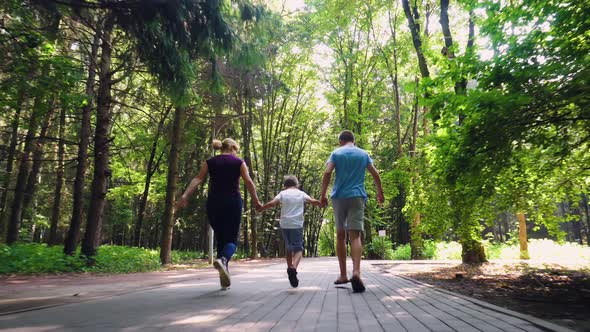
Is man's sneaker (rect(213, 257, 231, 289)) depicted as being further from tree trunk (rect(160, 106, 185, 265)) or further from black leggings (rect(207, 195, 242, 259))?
tree trunk (rect(160, 106, 185, 265))

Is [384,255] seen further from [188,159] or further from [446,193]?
[446,193]

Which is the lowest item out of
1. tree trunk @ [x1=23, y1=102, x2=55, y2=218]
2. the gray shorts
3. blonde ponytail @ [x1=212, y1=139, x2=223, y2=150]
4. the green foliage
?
the green foliage

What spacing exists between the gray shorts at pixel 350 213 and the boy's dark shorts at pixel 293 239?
0.84 m

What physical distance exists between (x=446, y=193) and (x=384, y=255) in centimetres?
1904

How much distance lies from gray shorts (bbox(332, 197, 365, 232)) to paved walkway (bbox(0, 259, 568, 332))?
937mm

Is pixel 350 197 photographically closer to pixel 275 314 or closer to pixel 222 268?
pixel 222 268

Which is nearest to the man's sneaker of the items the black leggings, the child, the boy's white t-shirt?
the black leggings

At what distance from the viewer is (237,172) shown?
5.43 m

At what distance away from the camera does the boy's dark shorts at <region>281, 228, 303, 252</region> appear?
20.4 feet

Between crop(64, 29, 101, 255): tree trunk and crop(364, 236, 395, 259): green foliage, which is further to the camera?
crop(364, 236, 395, 259): green foliage

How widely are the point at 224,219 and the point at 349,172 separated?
6.36 ft

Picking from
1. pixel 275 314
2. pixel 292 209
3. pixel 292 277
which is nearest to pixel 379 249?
pixel 292 209

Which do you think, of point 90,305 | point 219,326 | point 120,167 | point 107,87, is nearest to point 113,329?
point 219,326

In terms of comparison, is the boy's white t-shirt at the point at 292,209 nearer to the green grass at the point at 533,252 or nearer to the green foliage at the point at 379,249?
the green grass at the point at 533,252
